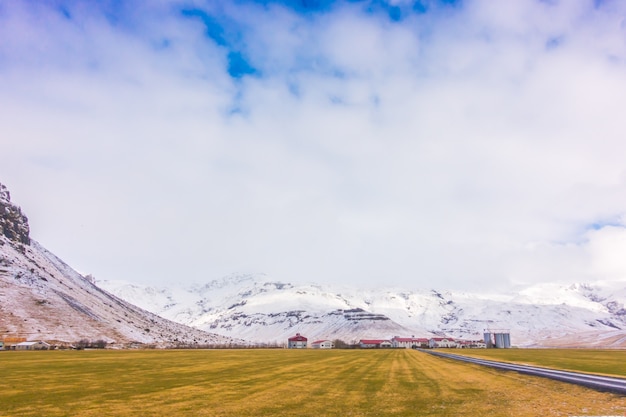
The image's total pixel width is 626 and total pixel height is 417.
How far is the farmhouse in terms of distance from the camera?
118 m

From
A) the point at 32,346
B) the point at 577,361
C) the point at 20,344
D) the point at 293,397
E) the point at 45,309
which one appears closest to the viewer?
the point at 293,397

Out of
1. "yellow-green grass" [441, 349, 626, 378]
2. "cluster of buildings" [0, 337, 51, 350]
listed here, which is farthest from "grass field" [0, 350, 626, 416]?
"cluster of buildings" [0, 337, 51, 350]

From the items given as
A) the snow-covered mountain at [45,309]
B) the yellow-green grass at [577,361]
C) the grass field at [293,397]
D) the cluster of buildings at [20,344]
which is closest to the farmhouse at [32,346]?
the cluster of buildings at [20,344]

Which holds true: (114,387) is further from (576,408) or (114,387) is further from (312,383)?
(576,408)

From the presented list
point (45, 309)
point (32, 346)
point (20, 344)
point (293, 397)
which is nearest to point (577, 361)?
point (293, 397)

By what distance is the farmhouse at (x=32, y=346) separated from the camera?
389 feet

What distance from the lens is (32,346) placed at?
396 feet

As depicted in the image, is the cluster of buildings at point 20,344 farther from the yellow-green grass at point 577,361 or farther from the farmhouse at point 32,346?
the yellow-green grass at point 577,361

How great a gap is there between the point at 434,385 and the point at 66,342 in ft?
463

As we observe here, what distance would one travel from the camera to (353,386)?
32.9 m

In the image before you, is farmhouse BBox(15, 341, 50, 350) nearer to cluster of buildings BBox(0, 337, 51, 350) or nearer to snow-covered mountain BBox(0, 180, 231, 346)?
cluster of buildings BBox(0, 337, 51, 350)

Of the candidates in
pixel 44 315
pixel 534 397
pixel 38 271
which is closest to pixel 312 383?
pixel 534 397

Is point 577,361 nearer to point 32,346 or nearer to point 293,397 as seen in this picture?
point 293,397

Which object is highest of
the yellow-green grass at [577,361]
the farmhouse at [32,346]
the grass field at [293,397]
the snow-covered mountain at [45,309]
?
the snow-covered mountain at [45,309]
